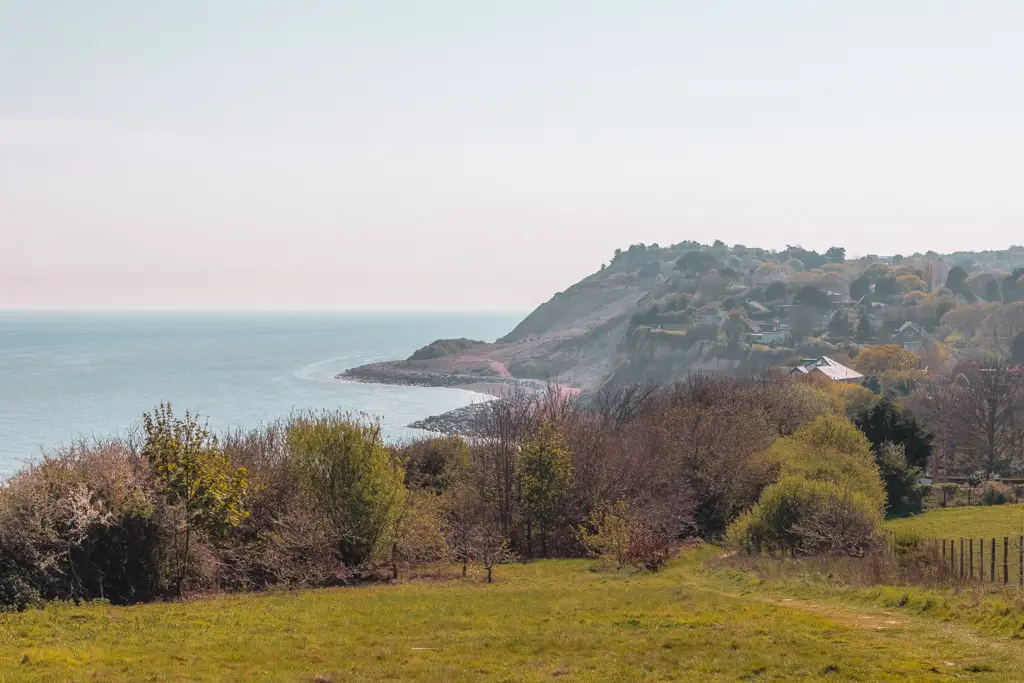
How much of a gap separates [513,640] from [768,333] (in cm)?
15654

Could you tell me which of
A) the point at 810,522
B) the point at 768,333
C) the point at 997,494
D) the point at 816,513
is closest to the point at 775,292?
the point at 768,333

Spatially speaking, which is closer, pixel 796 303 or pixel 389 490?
pixel 389 490

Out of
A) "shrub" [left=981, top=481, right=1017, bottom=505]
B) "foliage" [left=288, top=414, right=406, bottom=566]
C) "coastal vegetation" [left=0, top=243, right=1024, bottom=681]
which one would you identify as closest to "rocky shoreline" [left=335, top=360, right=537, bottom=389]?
"coastal vegetation" [left=0, top=243, right=1024, bottom=681]

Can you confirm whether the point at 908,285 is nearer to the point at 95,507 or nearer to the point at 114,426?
the point at 114,426

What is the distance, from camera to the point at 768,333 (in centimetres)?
16500

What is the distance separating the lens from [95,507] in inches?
904

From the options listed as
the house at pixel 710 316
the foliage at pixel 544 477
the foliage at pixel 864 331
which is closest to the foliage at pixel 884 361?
the foliage at pixel 864 331

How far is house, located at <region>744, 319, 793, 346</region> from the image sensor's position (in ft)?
527

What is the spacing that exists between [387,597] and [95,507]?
325 inches

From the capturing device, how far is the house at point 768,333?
161 m

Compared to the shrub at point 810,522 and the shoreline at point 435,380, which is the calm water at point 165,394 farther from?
the shrub at point 810,522

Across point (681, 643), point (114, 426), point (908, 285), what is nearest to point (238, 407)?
point (114, 426)

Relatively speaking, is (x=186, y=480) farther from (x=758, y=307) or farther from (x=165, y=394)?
(x=758, y=307)

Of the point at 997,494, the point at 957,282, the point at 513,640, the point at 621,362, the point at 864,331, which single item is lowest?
the point at 997,494
